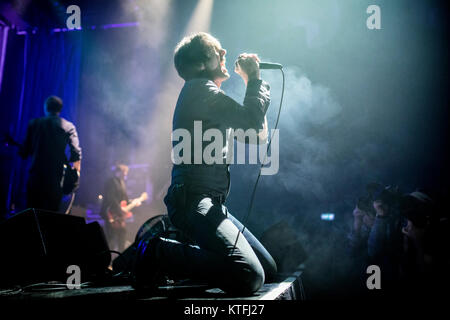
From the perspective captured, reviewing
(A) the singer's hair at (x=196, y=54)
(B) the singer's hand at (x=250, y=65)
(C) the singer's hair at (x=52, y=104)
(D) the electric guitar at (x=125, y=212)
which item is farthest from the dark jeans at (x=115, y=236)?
(B) the singer's hand at (x=250, y=65)

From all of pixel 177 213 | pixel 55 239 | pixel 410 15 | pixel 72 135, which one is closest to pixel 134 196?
pixel 72 135

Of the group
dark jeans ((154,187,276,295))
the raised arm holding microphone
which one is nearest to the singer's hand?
the raised arm holding microphone

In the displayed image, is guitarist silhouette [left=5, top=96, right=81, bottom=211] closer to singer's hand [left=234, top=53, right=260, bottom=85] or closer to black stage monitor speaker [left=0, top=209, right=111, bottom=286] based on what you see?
black stage monitor speaker [left=0, top=209, right=111, bottom=286]

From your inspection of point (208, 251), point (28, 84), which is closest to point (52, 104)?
point (28, 84)

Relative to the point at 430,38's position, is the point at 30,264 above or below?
below

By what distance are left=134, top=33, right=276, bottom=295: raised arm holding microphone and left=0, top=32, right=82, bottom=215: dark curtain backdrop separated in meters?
4.33

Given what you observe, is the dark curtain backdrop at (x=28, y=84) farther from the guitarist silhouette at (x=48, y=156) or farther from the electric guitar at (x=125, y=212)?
the guitarist silhouette at (x=48, y=156)

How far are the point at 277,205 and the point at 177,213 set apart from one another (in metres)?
2.32

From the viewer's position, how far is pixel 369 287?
9.71 ft

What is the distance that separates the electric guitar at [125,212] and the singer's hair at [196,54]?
4.05m

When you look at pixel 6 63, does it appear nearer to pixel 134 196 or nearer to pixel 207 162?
pixel 134 196

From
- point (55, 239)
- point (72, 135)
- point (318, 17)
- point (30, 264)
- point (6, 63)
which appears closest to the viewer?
point (30, 264)

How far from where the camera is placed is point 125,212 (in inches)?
214
